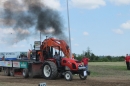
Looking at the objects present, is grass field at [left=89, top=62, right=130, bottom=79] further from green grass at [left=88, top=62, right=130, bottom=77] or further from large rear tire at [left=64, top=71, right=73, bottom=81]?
large rear tire at [left=64, top=71, right=73, bottom=81]

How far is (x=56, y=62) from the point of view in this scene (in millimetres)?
22969

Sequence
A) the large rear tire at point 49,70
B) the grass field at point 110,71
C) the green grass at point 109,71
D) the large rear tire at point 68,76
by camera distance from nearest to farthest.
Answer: the large rear tire at point 68,76
the large rear tire at point 49,70
the grass field at point 110,71
the green grass at point 109,71

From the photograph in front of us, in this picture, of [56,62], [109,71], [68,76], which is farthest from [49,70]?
[109,71]

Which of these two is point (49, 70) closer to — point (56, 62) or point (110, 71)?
point (56, 62)

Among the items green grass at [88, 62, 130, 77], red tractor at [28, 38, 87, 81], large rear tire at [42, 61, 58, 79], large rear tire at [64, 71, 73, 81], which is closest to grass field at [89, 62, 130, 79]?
green grass at [88, 62, 130, 77]

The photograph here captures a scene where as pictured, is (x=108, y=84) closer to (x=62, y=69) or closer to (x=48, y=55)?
(x=62, y=69)

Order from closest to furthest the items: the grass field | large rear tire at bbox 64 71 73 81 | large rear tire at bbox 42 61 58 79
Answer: large rear tire at bbox 64 71 73 81
large rear tire at bbox 42 61 58 79
the grass field

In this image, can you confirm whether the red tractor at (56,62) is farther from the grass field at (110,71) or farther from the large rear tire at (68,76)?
the grass field at (110,71)

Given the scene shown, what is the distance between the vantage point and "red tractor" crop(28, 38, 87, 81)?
22.2 metres

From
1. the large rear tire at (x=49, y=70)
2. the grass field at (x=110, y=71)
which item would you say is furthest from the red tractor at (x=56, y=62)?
the grass field at (x=110, y=71)

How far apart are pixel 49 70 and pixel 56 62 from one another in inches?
30.0

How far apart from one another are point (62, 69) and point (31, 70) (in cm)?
307

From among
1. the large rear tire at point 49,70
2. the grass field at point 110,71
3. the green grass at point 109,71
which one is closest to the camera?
the large rear tire at point 49,70

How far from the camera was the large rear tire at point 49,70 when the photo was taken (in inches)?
871
